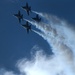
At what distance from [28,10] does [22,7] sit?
3577 millimetres

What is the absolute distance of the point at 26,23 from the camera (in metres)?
189

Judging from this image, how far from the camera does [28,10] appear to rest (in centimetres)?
18500

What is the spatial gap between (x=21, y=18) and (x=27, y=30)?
6.78 meters

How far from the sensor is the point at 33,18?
183 m

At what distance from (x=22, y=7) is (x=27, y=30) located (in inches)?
435

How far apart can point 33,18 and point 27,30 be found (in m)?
6.31

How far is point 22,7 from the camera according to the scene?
187 metres

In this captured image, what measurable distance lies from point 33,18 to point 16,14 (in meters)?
10.1

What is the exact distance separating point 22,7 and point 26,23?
7841mm

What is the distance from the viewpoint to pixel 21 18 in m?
188

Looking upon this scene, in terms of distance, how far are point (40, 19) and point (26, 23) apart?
8997 millimetres

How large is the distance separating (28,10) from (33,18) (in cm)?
469

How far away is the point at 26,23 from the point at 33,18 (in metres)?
6.66
